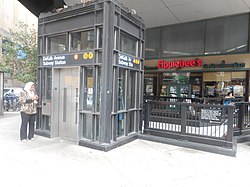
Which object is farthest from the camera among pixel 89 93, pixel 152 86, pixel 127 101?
pixel 152 86

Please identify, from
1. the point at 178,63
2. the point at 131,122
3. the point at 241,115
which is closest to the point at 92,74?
the point at 131,122

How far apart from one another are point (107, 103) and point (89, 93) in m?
0.78

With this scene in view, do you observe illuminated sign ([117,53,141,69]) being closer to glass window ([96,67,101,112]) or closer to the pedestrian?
glass window ([96,67,101,112])

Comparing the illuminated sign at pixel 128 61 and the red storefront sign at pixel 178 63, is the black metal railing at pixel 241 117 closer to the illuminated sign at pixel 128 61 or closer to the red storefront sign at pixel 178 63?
the illuminated sign at pixel 128 61

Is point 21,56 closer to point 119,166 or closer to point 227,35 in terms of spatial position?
point 119,166

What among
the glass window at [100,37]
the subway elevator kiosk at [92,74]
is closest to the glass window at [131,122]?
the subway elevator kiosk at [92,74]

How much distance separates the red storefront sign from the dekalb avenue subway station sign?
7.42 meters

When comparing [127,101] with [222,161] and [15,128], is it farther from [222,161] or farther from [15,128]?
[15,128]

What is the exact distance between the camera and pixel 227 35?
10.9m

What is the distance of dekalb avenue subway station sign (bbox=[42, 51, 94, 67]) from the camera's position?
5.76m

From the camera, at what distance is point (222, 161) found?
497 cm

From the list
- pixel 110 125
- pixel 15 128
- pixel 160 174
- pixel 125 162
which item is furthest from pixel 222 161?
pixel 15 128

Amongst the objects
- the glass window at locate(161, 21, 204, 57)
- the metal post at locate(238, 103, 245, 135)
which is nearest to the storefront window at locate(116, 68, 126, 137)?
the metal post at locate(238, 103, 245, 135)

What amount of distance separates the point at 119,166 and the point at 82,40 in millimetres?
3653
